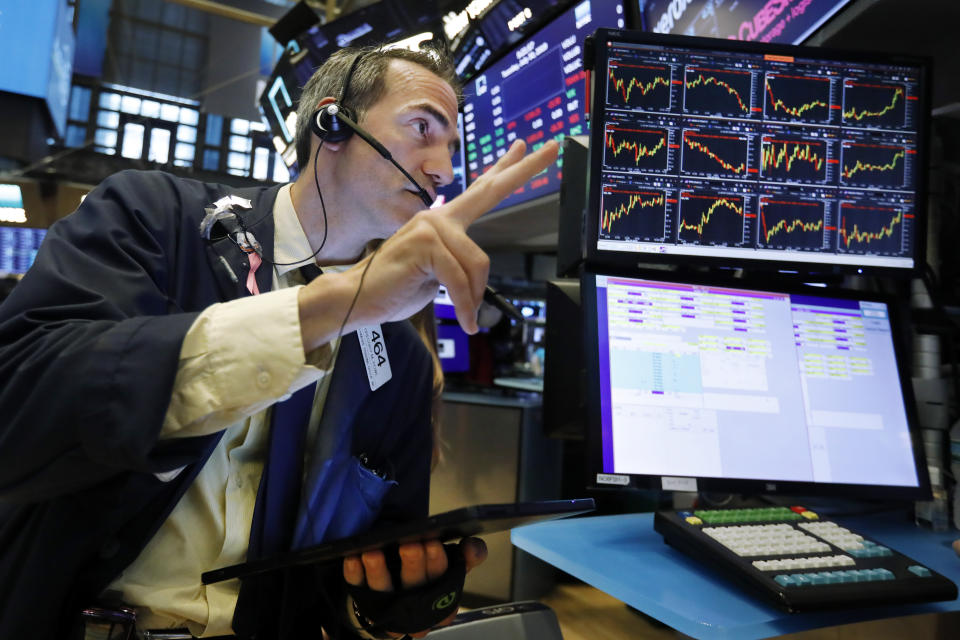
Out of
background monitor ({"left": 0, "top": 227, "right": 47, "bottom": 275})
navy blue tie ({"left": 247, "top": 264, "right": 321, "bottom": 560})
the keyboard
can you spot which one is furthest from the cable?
background monitor ({"left": 0, "top": 227, "right": 47, "bottom": 275})

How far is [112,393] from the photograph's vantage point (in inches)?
20.4

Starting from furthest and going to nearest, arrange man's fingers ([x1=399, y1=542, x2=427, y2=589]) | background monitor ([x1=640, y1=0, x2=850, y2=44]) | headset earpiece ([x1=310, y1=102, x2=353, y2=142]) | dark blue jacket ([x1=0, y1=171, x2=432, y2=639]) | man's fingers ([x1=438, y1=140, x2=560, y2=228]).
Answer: background monitor ([x1=640, y1=0, x2=850, y2=44]) → headset earpiece ([x1=310, y1=102, x2=353, y2=142]) → man's fingers ([x1=399, y1=542, x2=427, y2=589]) → man's fingers ([x1=438, y1=140, x2=560, y2=228]) → dark blue jacket ([x1=0, y1=171, x2=432, y2=639])

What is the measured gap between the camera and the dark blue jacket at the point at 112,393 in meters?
0.53

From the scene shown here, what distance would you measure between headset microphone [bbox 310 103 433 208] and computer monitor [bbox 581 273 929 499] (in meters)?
0.37

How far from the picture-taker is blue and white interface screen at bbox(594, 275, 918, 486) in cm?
96

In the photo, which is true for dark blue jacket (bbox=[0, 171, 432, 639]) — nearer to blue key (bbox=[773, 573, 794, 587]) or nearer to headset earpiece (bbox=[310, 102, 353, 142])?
headset earpiece (bbox=[310, 102, 353, 142])

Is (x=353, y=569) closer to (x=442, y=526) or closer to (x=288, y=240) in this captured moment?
(x=442, y=526)

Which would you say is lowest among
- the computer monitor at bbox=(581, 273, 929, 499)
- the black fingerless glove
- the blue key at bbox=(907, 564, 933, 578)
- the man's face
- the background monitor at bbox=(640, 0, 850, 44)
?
the black fingerless glove

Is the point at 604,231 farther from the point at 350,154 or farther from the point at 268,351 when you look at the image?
the point at 268,351

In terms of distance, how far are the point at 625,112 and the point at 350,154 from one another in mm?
485

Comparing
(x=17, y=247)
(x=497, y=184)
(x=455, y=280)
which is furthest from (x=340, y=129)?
(x=17, y=247)

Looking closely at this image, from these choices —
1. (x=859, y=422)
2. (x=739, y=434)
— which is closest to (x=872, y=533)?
(x=859, y=422)

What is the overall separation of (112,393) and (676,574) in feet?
2.19

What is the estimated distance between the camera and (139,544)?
2.60 feet
